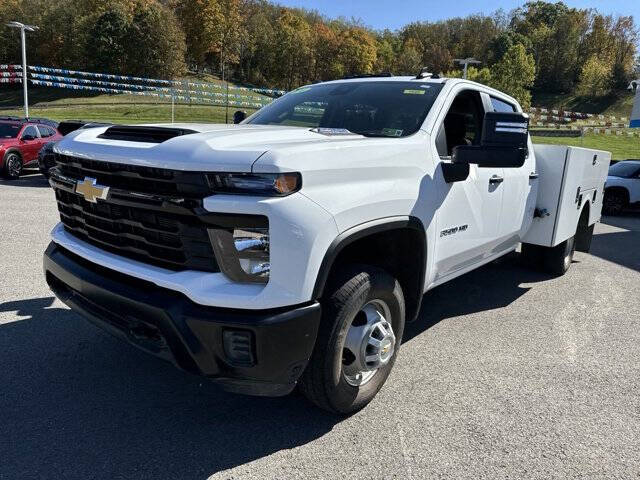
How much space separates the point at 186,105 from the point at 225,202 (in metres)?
43.5

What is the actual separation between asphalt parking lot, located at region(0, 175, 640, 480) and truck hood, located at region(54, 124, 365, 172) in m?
1.45

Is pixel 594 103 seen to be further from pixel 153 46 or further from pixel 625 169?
pixel 625 169

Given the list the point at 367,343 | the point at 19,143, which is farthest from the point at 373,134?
the point at 19,143

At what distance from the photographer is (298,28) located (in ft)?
297

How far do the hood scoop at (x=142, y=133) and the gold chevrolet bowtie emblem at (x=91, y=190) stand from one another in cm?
28

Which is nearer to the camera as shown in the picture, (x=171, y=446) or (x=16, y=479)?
(x=16, y=479)

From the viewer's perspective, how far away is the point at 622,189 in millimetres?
13414

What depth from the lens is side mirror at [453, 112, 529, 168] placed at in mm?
3154

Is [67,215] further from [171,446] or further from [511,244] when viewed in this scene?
[511,244]

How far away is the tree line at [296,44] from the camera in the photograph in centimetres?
5841

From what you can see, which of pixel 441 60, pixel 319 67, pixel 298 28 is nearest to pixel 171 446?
pixel 319 67

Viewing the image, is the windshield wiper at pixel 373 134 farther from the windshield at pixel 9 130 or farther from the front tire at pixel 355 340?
the windshield at pixel 9 130

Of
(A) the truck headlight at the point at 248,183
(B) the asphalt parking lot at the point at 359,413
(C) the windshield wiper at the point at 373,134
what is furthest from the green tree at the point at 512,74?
(A) the truck headlight at the point at 248,183

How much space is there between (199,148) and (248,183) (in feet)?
0.99
